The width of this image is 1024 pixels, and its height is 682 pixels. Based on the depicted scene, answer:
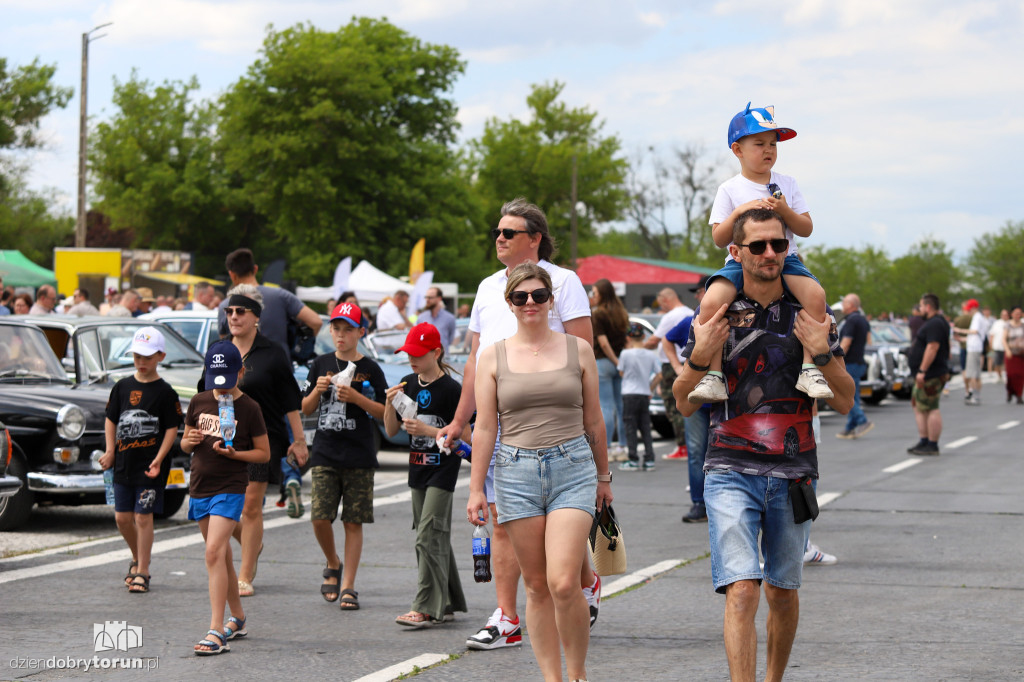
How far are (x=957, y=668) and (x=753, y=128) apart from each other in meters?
2.69

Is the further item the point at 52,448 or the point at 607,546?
the point at 52,448

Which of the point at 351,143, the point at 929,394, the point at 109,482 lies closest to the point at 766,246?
the point at 109,482

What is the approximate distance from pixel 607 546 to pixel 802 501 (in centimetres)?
117

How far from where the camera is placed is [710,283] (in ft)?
15.4

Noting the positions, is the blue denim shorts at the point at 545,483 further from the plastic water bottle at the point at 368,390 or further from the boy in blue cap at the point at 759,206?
the plastic water bottle at the point at 368,390

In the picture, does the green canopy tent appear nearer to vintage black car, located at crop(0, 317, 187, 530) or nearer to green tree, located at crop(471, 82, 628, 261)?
vintage black car, located at crop(0, 317, 187, 530)

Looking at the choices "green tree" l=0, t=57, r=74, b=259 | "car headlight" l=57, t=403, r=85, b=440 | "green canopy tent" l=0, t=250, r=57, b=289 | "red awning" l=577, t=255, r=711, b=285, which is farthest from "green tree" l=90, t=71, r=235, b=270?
"car headlight" l=57, t=403, r=85, b=440

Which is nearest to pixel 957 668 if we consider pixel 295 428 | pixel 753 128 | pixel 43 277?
pixel 753 128

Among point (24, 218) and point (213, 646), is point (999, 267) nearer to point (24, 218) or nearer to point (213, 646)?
point (24, 218)

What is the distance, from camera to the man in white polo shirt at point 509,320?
5.81 metres

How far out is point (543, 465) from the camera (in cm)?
497

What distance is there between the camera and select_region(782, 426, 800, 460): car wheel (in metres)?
4.57

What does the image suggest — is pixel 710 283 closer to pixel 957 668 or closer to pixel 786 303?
pixel 786 303

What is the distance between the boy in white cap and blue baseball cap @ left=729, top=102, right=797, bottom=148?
429cm
